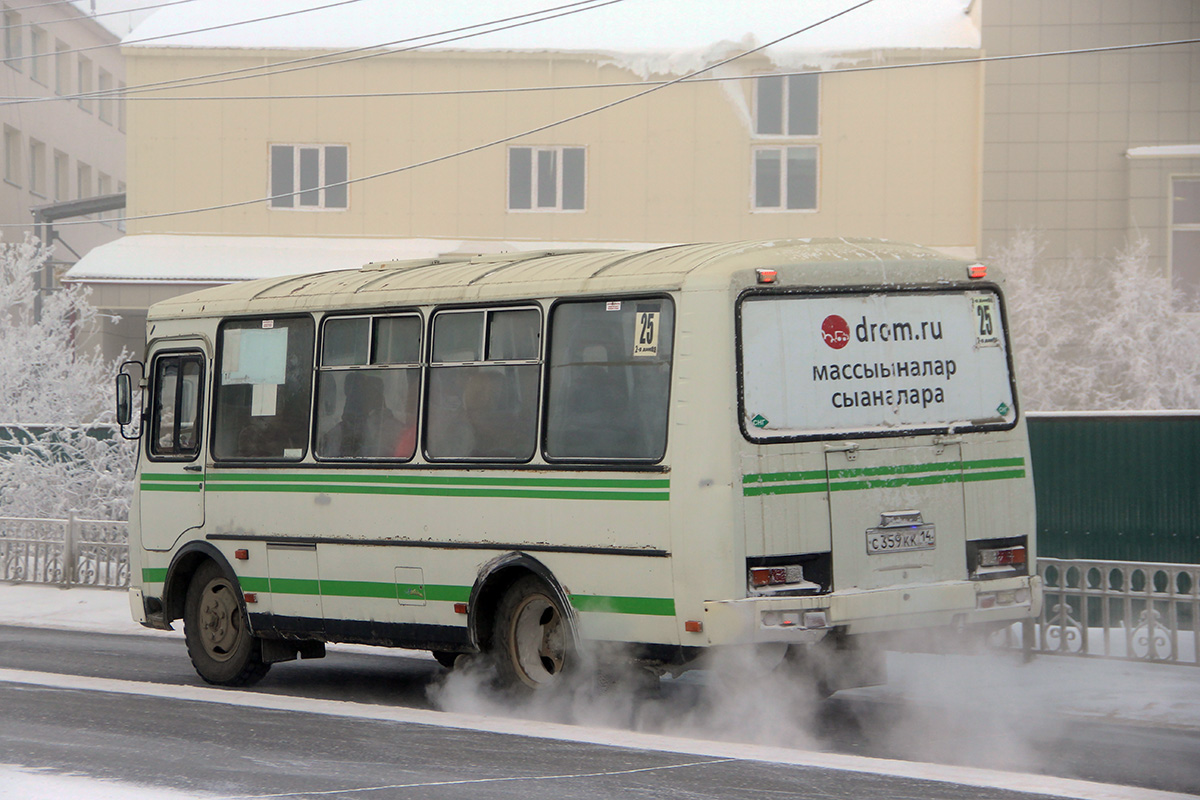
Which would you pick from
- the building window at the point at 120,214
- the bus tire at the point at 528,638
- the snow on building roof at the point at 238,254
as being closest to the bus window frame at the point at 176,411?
the bus tire at the point at 528,638

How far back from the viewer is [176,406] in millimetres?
12594

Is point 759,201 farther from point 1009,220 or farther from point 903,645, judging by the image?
point 903,645

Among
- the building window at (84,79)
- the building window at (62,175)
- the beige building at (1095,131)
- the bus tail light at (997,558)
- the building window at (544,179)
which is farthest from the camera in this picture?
the building window at (84,79)

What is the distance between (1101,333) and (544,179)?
11.6m

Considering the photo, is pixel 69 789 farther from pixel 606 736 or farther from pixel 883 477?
pixel 883 477

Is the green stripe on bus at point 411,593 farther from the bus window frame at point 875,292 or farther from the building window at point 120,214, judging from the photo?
the building window at point 120,214

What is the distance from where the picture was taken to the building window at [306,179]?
115 ft

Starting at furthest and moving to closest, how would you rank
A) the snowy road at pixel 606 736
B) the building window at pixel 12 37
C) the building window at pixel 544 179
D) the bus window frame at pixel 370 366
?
1. the building window at pixel 12 37
2. the building window at pixel 544 179
3. the bus window frame at pixel 370 366
4. the snowy road at pixel 606 736

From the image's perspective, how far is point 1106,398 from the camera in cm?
3212

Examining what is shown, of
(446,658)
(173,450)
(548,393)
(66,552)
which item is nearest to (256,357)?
(173,450)

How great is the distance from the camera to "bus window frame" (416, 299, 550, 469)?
9984mm

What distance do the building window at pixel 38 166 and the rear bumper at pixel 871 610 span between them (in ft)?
150

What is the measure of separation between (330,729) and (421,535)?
1497mm

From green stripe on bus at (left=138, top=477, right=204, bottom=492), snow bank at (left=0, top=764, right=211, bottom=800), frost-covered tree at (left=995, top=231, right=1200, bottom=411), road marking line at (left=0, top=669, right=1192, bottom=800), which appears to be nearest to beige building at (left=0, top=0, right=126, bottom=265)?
frost-covered tree at (left=995, top=231, right=1200, bottom=411)
